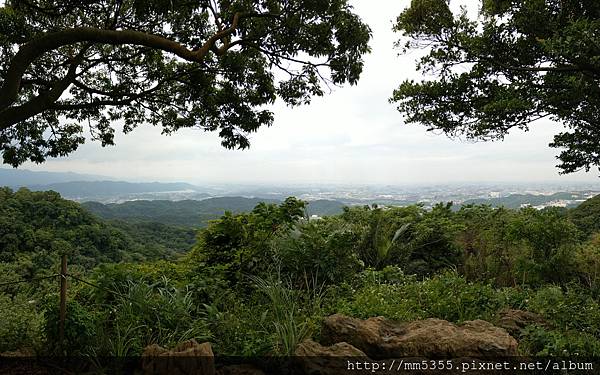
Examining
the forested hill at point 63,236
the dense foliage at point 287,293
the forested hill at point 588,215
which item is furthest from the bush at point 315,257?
the forested hill at point 63,236

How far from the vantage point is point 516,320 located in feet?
11.5

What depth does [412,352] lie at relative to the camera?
2871 mm

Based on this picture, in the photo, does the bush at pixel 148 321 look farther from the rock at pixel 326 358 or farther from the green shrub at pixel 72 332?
the rock at pixel 326 358

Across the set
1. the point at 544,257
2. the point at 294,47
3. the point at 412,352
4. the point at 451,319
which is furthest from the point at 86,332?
the point at 544,257

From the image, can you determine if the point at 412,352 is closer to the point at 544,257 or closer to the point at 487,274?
the point at 544,257

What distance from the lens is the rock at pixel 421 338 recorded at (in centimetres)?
280

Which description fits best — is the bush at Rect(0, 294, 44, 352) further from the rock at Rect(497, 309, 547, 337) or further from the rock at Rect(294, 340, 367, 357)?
the rock at Rect(497, 309, 547, 337)

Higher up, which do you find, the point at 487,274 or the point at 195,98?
the point at 195,98

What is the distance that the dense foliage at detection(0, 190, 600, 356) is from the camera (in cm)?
306

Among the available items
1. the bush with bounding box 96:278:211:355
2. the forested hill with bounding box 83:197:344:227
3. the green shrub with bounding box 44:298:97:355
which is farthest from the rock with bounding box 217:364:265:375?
the forested hill with bounding box 83:197:344:227

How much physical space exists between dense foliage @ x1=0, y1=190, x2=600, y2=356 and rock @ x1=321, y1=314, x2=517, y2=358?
0.85ft

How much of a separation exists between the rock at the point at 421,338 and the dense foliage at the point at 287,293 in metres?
0.26

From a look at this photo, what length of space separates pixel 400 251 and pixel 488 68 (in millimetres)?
3856

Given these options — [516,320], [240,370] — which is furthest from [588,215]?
[240,370]
